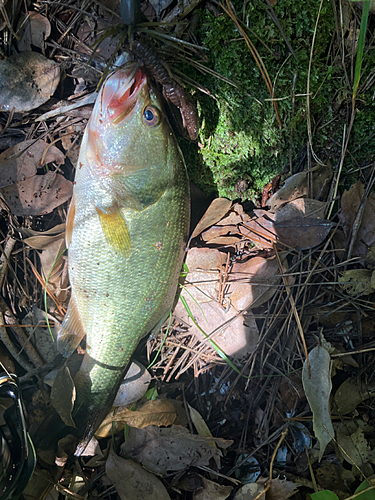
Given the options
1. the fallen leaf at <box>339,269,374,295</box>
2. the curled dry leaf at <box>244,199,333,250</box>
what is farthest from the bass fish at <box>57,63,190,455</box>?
the fallen leaf at <box>339,269,374,295</box>

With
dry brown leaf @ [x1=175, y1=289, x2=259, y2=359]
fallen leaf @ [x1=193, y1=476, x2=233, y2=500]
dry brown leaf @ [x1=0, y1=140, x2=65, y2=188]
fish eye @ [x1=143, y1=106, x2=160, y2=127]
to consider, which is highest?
fish eye @ [x1=143, y1=106, x2=160, y2=127]

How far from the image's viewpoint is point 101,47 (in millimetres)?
2453

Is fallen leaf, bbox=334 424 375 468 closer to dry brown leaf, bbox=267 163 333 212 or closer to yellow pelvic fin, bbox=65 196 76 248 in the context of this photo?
dry brown leaf, bbox=267 163 333 212

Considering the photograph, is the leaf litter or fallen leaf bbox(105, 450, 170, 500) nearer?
fallen leaf bbox(105, 450, 170, 500)

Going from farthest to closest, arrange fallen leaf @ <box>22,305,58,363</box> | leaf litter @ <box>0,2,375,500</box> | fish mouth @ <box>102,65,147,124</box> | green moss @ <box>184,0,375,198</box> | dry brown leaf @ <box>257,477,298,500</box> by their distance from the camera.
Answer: fallen leaf @ <box>22,305,58,363</box>, leaf litter @ <box>0,2,375,500</box>, dry brown leaf @ <box>257,477,298,500</box>, green moss @ <box>184,0,375,198</box>, fish mouth @ <box>102,65,147,124</box>

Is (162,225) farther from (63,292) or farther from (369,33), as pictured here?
(369,33)

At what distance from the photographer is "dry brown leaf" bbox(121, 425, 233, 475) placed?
2.45 meters

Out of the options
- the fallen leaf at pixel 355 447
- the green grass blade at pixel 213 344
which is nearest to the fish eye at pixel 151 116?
the green grass blade at pixel 213 344

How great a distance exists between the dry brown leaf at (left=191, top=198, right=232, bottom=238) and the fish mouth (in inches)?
37.9

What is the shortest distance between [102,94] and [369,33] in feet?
6.27

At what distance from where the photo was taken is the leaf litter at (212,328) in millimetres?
2439

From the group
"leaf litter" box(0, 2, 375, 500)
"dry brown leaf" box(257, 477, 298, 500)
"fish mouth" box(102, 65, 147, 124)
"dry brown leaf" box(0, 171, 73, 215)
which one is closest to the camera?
"fish mouth" box(102, 65, 147, 124)

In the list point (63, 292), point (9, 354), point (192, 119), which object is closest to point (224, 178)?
point (192, 119)

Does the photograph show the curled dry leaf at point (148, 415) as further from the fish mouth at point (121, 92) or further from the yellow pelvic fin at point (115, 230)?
the fish mouth at point (121, 92)
